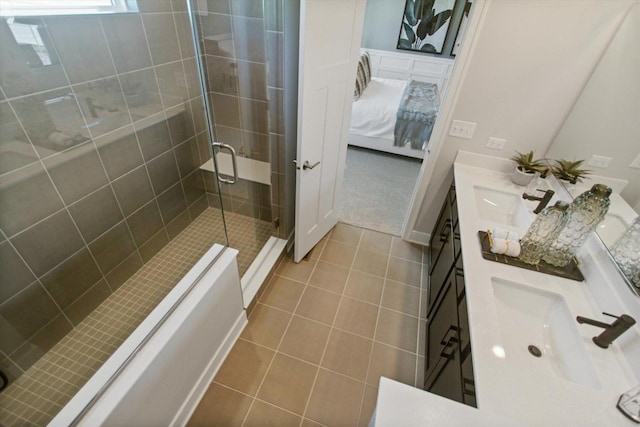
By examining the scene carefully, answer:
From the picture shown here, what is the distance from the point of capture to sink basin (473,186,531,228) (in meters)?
1.84

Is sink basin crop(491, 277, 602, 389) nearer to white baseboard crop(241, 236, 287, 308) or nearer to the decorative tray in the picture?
the decorative tray

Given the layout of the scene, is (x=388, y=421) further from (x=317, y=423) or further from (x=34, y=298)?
(x=34, y=298)

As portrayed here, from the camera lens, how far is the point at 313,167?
1.98 m

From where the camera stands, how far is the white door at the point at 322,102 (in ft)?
5.12

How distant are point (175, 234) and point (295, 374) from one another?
136 cm


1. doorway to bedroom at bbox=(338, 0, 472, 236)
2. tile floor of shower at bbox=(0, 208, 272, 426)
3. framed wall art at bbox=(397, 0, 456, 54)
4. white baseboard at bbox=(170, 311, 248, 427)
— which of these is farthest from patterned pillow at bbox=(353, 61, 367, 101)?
white baseboard at bbox=(170, 311, 248, 427)

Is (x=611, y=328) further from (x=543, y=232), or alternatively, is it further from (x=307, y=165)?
(x=307, y=165)

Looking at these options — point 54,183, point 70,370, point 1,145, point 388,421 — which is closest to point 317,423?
point 388,421

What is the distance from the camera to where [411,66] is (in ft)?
18.4

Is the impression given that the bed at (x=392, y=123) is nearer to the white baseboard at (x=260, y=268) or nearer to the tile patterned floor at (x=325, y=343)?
the tile patterned floor at (x=325, y=343)

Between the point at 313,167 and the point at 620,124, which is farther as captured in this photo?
the point at 313,167

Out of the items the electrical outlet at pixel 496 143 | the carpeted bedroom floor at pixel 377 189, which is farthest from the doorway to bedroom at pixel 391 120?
the electrical outlet at pixel 496 143

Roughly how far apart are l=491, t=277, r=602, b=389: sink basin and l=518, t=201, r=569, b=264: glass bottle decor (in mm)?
178

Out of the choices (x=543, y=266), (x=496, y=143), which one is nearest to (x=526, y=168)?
(x=496, y=143)
